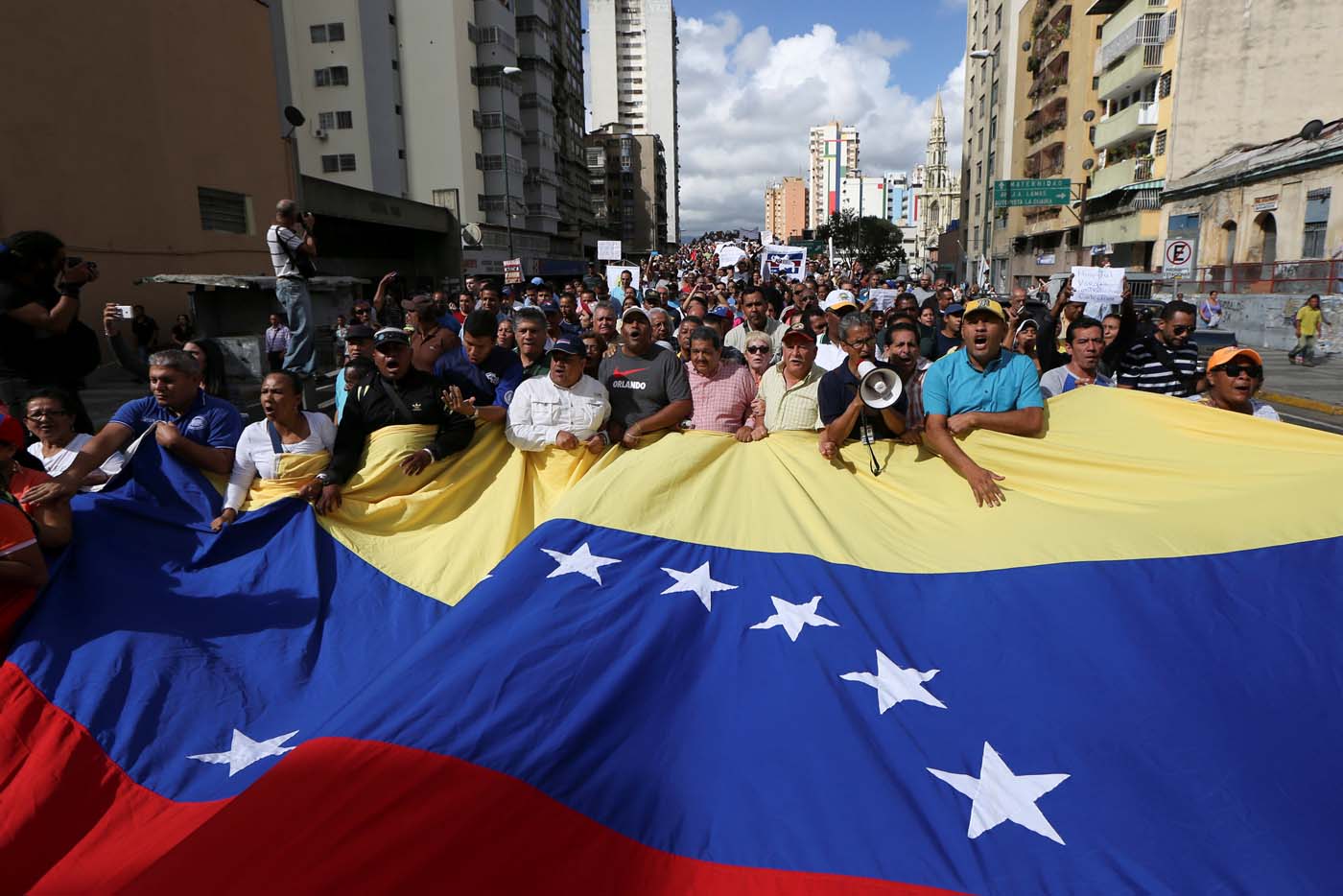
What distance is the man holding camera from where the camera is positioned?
9188 mm

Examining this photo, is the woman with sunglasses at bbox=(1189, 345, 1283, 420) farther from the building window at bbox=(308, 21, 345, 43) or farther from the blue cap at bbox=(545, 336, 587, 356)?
the building window at bbox=(308, 21, 345, 43)

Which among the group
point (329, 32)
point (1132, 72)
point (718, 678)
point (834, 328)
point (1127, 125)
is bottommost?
point (718, 678)

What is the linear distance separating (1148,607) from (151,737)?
440 centimetres

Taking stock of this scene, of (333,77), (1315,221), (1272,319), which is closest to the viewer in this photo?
(1272,319)

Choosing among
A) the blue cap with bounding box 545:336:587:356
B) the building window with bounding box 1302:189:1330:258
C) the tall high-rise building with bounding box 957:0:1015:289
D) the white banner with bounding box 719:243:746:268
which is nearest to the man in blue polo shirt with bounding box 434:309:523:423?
the blue cap with bounding box 545:336:587:356

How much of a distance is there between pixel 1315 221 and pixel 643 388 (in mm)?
33321

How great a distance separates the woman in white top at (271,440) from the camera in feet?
16.2

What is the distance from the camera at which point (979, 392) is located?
16.7 feet

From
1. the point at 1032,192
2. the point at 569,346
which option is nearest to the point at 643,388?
the point at 569,346

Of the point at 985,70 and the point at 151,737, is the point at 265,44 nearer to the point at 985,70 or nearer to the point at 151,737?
the point at 151,737

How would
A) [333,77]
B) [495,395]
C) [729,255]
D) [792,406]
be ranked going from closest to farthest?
[792,406] < [495,395] < [729,255] < [333,77]

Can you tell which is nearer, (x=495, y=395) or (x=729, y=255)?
(x=495, y=395)

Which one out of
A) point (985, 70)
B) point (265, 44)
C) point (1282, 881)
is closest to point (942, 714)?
point (1282, 881)

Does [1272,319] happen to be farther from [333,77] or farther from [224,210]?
[333,77]
